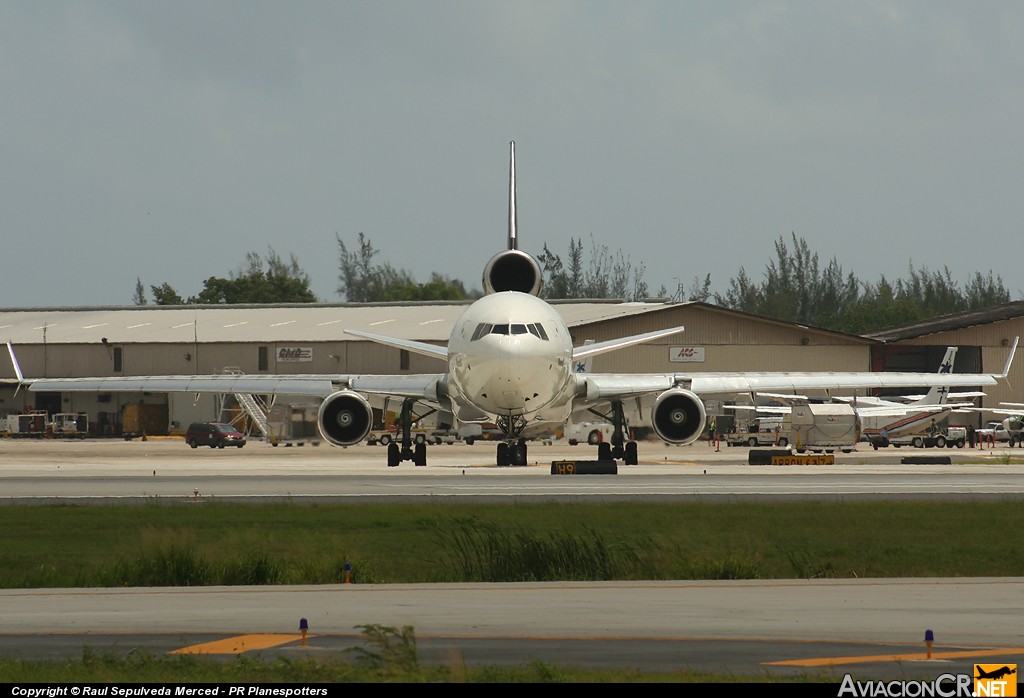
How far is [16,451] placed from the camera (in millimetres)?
61156

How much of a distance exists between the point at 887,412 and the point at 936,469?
2655 centimetres

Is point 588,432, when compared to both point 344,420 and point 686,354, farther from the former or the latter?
point 344,420

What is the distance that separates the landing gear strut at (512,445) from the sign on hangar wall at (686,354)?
41.3 meters

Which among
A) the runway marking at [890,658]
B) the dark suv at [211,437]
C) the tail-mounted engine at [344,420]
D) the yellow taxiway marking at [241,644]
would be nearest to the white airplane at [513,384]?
the tail-mounted engine at [344,420]

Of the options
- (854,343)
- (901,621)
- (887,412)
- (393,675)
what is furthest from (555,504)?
(854,343)

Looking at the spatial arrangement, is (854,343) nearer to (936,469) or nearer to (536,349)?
(936,469)

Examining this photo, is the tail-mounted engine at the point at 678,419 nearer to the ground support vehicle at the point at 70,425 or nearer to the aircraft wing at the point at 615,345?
the aircraft wing at the point at 615,345

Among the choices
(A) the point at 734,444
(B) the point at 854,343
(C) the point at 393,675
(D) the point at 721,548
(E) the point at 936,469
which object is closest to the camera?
(C) the point at 393,675

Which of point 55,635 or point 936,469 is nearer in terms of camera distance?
point 55,635

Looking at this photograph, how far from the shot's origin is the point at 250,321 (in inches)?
4158

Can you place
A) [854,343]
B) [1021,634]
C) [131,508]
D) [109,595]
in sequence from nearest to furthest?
1. [1021,634]
2. [109,595]
3. [131,508]
4. [854,343]

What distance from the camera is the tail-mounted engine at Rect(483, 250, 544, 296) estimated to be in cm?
4766

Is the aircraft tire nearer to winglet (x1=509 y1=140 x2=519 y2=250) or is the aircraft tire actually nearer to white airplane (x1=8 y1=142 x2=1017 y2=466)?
white airplane (x1=8 y1=142 x2=1017 y2=466)

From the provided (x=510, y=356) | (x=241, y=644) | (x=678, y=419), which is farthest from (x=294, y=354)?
(x=241, y=644)
